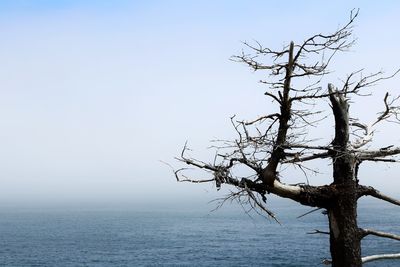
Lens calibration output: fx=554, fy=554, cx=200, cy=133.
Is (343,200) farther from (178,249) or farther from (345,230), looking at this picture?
(178,249)

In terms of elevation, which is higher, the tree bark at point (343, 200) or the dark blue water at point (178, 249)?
the tree bark at point (343, 200)

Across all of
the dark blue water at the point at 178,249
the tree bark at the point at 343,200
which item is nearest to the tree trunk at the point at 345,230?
the tree bark at the point at 343,200

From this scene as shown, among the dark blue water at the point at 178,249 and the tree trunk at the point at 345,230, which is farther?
the dark blue water at the point at 178,249

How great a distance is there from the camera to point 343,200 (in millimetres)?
6270

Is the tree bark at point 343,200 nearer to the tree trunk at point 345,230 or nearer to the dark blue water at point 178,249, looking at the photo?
the tree trunk at point 345,230

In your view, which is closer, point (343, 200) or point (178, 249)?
point (343, 200)

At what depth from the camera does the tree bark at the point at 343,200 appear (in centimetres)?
618

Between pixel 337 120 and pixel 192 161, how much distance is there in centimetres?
181

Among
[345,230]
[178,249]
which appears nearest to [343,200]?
[345,230]

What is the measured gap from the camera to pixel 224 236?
103188 millimetres

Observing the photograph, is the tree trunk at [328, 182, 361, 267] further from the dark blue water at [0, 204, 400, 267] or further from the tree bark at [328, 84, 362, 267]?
the dark blue water at [0, 204, 400, 267]

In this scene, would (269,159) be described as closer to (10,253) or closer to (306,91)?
(306,91)

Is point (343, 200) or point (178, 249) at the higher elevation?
point (343, 200)

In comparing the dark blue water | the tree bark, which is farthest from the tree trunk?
the dark blue water
